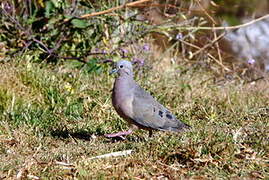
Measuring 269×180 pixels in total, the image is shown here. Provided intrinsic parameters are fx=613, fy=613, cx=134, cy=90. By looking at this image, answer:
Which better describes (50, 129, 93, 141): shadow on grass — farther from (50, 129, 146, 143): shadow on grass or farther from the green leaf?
the green leaf

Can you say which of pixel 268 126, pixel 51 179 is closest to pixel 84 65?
pixel 268 126

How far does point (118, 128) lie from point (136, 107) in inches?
35.7

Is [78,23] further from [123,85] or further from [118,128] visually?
[123,85]

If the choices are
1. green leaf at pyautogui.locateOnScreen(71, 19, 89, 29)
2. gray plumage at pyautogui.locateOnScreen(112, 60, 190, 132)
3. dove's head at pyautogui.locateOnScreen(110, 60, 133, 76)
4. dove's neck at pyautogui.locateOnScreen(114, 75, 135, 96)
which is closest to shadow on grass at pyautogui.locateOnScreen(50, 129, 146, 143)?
gray plumage at pyautogui.locateOnScreen(112, 60, 190, 132)

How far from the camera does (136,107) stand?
16.0ft

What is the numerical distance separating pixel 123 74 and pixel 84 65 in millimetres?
2518

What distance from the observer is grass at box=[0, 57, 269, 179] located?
13.4 ft

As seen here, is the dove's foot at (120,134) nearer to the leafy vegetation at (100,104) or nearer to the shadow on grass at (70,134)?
the leafy vegetation at (100,104)

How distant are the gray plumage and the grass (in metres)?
0.12

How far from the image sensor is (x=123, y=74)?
16.6ft

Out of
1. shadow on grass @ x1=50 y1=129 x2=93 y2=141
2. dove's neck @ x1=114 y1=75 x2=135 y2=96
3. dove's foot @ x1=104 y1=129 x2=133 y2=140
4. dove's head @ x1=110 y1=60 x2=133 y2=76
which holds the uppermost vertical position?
dove's head @ x1=110 y1=60 x2=133 y2=76

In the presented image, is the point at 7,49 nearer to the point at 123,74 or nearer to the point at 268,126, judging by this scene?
the point at 123,74

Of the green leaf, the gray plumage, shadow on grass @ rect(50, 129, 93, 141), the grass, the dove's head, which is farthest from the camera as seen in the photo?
the green leaf

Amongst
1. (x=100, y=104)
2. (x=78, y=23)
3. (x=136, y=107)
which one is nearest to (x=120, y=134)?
(x=136, y=107)
